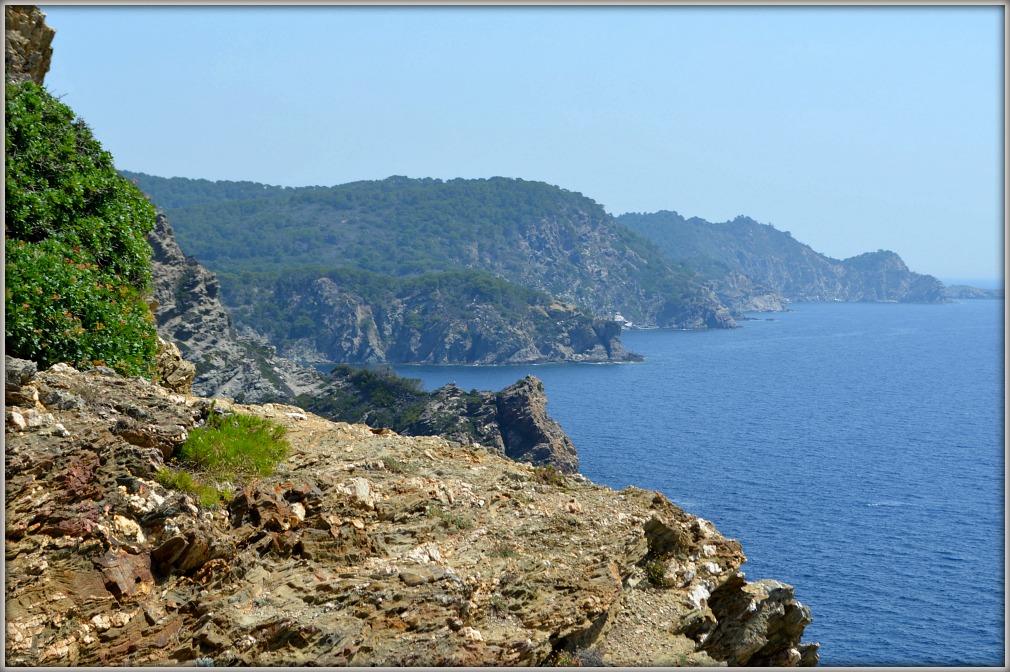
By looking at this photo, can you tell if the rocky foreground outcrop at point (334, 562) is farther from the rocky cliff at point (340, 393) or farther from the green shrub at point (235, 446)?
the rocky cliff at point (340, 393)

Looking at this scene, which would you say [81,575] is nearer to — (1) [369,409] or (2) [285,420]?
(2) [285,420]

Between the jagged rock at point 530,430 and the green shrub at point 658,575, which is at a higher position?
the green shrub at point 658,575

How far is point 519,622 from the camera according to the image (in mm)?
10453


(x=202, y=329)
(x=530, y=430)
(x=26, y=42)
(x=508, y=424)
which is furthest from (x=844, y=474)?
(x=26, y=42)

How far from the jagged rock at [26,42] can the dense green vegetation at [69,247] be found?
283 cm

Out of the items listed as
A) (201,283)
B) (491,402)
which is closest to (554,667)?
(491,402)

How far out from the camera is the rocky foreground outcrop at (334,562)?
9273mm

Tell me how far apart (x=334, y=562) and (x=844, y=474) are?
92966mm

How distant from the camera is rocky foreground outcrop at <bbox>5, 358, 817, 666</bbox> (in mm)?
9273

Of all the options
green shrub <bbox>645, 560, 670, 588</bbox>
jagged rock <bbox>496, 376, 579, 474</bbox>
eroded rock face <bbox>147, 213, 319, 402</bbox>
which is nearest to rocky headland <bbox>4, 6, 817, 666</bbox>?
green shrub <bbox>645, 560, 670, 588</bbox>

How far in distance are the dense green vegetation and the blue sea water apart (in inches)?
1707

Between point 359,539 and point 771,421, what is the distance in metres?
120

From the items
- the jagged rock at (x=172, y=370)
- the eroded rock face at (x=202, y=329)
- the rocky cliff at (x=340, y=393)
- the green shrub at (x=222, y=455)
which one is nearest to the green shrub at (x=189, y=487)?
the green shrub at (x=222, y=455)

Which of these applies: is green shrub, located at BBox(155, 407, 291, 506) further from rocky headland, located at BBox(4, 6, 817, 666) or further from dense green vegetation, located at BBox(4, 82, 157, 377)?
dense green vegetation, located at BBox(4, 82, 157, 377)
